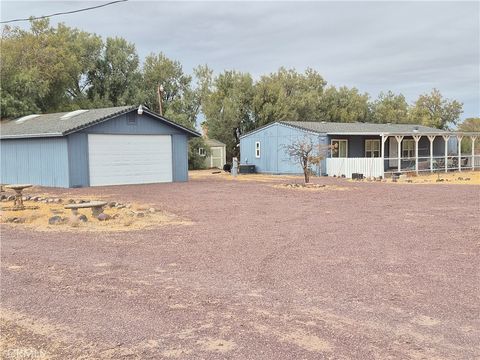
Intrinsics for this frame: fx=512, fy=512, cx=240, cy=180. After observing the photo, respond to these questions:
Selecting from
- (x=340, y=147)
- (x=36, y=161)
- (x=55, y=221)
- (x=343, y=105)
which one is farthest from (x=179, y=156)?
(x=343, y=105)

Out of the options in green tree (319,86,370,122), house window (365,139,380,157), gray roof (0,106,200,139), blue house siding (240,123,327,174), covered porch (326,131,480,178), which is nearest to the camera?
gray roof (0,106,200,139)

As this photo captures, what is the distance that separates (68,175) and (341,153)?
56.7 feet

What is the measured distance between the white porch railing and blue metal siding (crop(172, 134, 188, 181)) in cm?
879

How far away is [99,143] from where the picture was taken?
2162 cm

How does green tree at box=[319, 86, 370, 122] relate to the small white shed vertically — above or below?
above

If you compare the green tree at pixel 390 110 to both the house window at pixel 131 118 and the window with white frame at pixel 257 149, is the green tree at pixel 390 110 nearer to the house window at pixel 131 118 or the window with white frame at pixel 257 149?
the window with white frame at pixel 257 149

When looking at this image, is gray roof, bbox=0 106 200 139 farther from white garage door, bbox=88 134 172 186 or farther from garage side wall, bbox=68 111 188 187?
white garage door, bbox=88 134 172 186

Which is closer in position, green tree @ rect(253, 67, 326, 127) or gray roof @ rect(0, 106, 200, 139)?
gray roof @ rect(0, 106, 200, 139)

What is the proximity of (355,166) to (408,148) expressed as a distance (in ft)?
30.2

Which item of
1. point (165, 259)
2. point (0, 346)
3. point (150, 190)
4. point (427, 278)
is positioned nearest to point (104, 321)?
point (0, 346)

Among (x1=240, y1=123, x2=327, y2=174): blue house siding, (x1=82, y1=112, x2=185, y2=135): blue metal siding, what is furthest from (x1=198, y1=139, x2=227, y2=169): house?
(x1=82, y1=112, x2=185, y2=135): blue metal siding

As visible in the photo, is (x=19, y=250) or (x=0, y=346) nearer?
(x=0, y=346)

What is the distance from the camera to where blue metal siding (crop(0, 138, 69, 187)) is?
68.6 ft

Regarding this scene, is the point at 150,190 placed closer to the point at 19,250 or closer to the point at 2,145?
the point at 2,145
